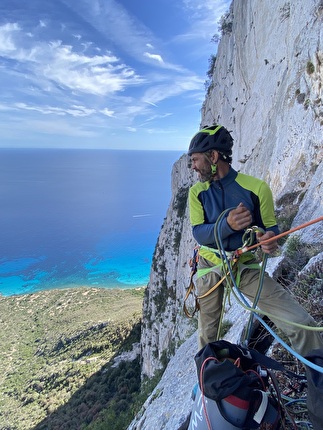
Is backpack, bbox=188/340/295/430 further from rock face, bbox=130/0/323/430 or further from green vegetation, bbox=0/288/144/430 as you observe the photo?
green vegetation, bbox=0/288/144/430

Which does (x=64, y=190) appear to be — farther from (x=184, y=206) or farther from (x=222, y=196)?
(x=222, y=196)

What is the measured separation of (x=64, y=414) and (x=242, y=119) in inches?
1335

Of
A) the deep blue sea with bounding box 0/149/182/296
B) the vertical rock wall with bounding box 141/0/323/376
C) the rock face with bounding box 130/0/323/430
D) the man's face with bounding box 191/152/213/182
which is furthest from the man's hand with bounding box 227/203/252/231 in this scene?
the deep blue sea with bounding box 0/149/182/296

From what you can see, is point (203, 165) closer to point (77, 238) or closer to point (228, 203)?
Result: point (228, 203)

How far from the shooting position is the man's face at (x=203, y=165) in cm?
304

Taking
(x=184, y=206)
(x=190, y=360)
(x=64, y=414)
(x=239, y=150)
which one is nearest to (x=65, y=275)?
(x=64, y=414)

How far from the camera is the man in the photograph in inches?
104

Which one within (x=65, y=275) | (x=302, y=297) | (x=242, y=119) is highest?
(x=242, y=119)

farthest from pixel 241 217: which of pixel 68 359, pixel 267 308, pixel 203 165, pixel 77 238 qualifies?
pixel 77 238

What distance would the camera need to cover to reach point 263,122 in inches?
668

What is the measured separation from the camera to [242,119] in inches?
827

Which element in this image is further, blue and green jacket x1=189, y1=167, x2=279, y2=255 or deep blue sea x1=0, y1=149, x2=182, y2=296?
deep blue sea x1=0, y1=149, x2=182, y2=296

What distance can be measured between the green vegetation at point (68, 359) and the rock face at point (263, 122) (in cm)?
568

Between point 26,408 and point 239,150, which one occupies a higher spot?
point 239,150
